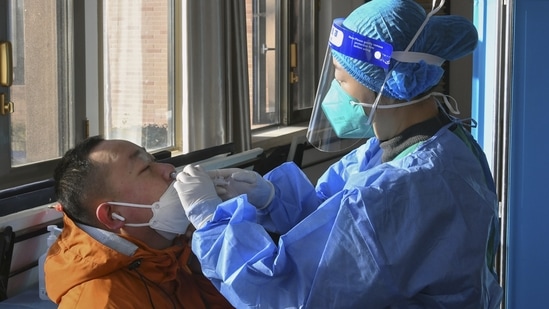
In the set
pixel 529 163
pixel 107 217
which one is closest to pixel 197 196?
pixel 107 217

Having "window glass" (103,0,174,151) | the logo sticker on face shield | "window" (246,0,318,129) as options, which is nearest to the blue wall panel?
the logo sticker on face shield

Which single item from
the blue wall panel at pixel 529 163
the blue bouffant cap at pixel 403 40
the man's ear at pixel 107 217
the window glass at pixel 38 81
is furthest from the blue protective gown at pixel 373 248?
the window glass at pixel 38 81

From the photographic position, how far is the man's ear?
1731mm

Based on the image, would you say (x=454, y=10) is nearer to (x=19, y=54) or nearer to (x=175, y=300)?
(x=19, y=54)

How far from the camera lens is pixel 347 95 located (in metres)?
1.76

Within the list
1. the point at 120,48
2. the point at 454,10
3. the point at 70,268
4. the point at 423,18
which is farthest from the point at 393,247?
the point at 454,10

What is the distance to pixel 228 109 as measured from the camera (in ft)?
Answer: 12.9

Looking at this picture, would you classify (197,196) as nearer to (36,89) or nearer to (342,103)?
(342,103)

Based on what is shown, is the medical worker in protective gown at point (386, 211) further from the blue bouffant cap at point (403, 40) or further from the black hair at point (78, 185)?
the black hair at point (78, 185)

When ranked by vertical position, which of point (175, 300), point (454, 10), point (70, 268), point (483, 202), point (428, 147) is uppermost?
point (454, 10)

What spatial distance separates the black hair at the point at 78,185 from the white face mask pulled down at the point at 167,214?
7cm

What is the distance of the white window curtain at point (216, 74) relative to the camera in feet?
12.3

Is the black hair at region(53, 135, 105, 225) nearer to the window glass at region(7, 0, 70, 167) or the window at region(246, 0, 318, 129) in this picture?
the window glass at region(7, 0, 70, 167)

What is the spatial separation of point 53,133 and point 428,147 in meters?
→ 2.02
